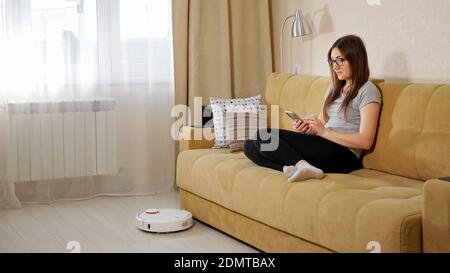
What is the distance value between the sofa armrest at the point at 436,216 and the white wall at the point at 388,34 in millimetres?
1456

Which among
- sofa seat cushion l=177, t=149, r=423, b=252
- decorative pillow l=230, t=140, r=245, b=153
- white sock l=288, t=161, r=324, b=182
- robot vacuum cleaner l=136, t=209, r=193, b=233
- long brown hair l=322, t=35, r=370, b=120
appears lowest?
robot vacuum cleaner l=136, t=209, r=193, b=233

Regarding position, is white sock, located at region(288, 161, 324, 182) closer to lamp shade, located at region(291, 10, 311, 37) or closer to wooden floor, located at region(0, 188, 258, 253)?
wooden floor, located at region(0, 188, 258, 253)

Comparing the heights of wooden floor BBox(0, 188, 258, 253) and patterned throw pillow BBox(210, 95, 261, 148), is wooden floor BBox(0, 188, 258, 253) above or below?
below

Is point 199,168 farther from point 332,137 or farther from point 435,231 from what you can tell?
point 435,231

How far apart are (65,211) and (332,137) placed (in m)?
1.93

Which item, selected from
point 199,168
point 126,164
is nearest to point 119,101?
point 126,164

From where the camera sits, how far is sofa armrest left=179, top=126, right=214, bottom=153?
14.4 feet

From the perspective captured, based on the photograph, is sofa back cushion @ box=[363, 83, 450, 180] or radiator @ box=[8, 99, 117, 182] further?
radiator @ box=[8, 99, 117, 182]

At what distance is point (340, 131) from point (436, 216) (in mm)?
1289

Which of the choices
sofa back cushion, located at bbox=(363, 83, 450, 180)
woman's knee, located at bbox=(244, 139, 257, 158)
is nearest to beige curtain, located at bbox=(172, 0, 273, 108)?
woman's knee, located at bbox=(244, 139, 257, 158)

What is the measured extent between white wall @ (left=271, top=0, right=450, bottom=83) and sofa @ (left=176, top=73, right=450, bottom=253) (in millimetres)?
321

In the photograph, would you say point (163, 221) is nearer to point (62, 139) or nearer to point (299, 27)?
point (62, 139)

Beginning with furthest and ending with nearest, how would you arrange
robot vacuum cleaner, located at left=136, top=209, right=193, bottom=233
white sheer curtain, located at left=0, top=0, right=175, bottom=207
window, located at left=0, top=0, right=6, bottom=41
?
1. white sheer curtain, located at left=0, top=0, right=175, bottom=207
2. window, located at left=0, top=0, right=6, bottom=41
3. robot vacuum cleaner, located at left=136, top=209, right=193, bottom=233

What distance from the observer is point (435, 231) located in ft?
8.03
